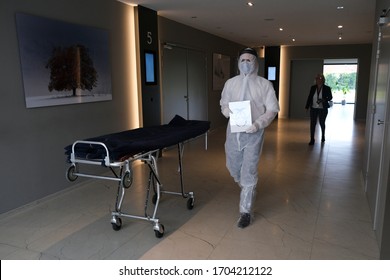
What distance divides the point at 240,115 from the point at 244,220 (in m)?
0.99

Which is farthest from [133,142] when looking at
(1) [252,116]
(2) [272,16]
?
(2) [272,16]

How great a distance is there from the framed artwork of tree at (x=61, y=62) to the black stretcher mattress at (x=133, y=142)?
131cm

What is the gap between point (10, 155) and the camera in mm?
3404

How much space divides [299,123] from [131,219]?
823cm

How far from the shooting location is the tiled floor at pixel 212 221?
106 inches

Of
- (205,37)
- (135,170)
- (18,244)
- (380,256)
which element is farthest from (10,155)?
(205,37)

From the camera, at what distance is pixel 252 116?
3.05 m

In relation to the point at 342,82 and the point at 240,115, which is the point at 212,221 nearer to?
the point at 240,115

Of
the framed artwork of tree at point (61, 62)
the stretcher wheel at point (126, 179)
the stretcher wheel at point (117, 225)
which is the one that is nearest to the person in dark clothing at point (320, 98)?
the framed artwork of tree at point (61, 62)

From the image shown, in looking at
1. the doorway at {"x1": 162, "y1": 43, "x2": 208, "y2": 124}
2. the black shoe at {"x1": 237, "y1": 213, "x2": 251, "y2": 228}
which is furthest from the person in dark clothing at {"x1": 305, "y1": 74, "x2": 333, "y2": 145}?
the black shoe at {"x1": 237, "y1": 213, "x2": 251, "y2": 228}

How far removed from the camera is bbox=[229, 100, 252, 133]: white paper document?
298 cm

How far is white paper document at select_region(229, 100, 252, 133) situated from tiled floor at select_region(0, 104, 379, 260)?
0.94 m

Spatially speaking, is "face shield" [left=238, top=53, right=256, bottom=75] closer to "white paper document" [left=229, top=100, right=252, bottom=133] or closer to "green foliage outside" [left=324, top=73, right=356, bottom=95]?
"white paper document" [left=229, top=100, right=252, bottom=133]

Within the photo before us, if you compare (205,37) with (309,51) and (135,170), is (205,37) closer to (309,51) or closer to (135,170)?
(135,170)
